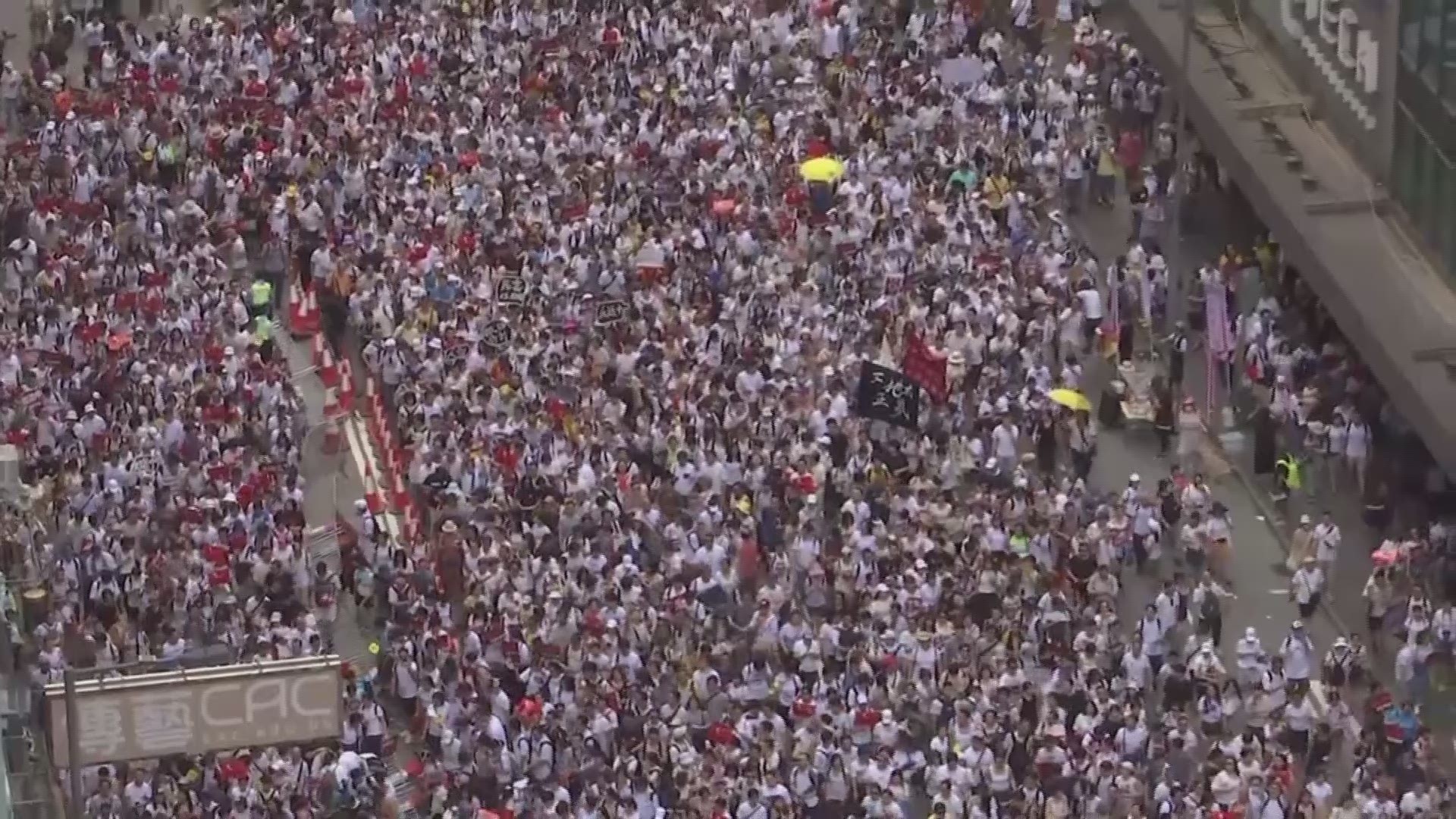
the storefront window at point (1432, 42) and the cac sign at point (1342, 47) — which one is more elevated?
the storefront window at point (1432, 42)

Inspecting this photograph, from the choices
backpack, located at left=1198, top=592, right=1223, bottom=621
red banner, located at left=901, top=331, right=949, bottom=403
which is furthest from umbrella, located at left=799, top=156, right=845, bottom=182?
backpack, located at left=1198, top=592, right=1223, bottom=621

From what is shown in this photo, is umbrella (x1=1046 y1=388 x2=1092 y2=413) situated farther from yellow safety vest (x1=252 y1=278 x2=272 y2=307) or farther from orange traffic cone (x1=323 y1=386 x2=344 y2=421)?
yellow safety vest (x1=252 y1=278 x2=272 y2=307)

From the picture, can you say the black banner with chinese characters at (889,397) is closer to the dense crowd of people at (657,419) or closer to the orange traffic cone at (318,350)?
the dense crowd of people at (657,419)

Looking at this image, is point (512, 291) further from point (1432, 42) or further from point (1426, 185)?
point (1432, 42)

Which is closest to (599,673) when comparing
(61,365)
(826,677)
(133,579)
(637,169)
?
(826,677)

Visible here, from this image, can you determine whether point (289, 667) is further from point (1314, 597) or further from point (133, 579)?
point (1314, 597)

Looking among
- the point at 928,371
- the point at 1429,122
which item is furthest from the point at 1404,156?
the point at 928,371

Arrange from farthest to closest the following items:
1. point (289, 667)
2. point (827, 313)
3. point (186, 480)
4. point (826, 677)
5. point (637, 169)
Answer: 1. point (637, 169)
2. point (827, 313)
3. point (186, 480)
4. point (826, 677)
5. point (289, 667)

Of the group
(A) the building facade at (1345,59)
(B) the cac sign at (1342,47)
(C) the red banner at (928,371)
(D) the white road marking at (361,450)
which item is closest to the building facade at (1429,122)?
(A) the building facade at (1345,59)
